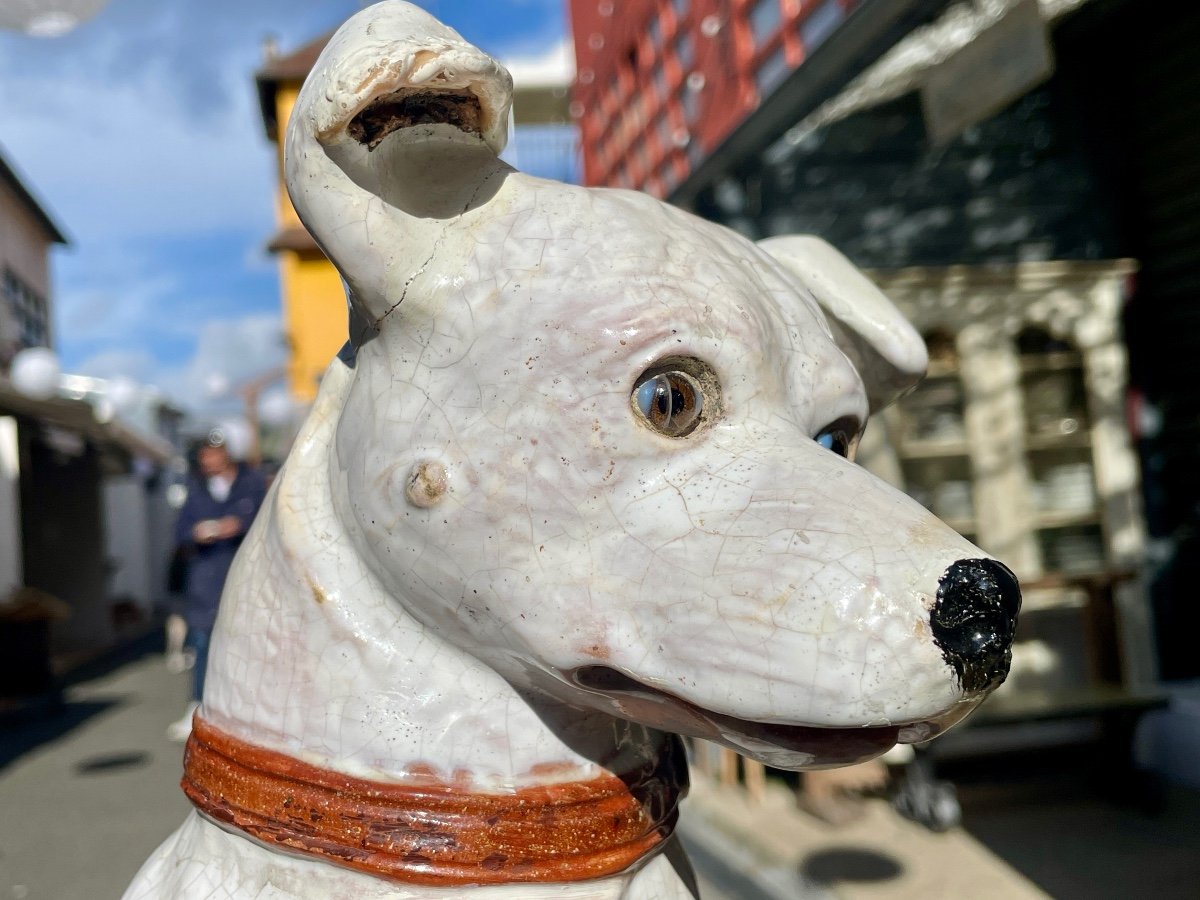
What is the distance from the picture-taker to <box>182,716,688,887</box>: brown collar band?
3.02 ft

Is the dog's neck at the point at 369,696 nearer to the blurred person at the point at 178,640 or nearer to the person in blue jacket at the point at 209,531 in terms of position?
the person in blue jacket at the point at 209,531

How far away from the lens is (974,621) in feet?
2.52

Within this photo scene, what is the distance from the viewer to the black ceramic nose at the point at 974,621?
2.51 ft

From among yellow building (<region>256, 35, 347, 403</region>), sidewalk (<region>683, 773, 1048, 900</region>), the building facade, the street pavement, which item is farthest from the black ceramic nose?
yellow building (<region>256, 35, 347, 403</region>)

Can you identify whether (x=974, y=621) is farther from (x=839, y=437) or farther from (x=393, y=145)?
(x=393, y=145)

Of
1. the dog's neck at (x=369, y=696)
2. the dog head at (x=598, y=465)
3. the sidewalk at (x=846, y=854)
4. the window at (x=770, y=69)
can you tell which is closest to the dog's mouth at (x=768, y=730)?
the dog head at (x=598, y=465)

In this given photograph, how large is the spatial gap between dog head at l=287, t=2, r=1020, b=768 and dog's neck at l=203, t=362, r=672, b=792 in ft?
0.12

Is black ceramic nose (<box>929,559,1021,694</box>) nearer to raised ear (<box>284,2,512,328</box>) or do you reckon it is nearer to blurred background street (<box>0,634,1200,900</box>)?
raised ear (<box>284,2,512,328</box>)

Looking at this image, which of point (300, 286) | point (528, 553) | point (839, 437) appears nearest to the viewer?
point (528, 553)

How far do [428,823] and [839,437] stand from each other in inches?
22.1

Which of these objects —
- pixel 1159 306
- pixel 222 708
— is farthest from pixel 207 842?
pixel 1159 306

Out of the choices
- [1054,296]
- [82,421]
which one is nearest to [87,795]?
[1054,296]

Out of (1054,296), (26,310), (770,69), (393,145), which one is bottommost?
(393,145)

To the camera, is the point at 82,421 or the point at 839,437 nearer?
the point at 839,437
